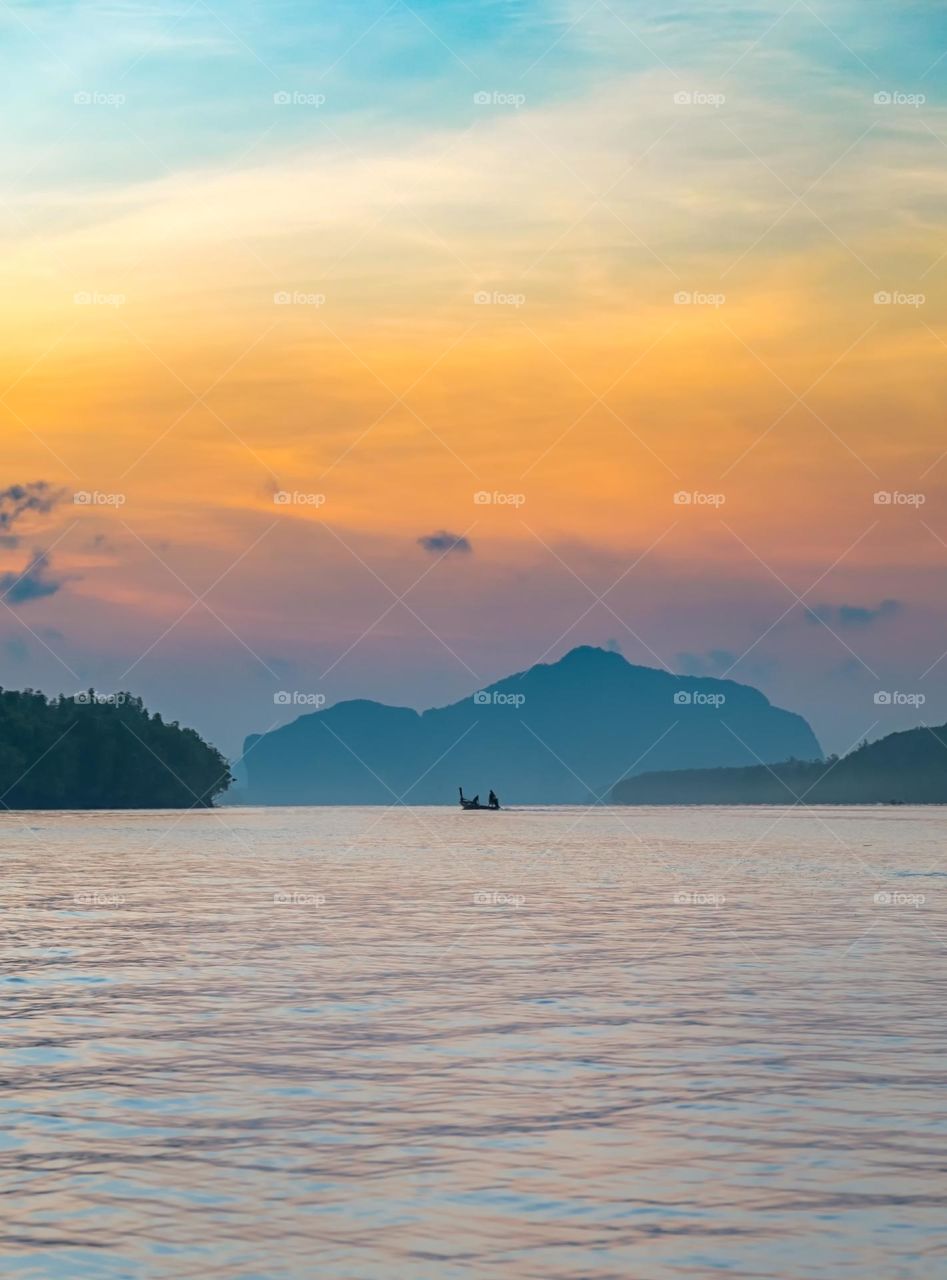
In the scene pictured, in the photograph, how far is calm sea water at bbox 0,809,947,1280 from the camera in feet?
49.3

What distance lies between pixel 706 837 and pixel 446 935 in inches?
4774

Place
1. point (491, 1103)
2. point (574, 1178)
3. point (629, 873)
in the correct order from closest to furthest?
point (574, 1178), point (491, 1103), point (629, 873)

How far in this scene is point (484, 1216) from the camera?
622 inches

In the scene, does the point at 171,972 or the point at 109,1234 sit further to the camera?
the point at 171,972

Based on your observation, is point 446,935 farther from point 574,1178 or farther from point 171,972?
point 574,1178

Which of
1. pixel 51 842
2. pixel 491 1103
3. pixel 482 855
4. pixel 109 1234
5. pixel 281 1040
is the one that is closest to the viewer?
pixel 109 1234

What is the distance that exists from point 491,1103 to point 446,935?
2445cm

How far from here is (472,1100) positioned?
69.7 ft

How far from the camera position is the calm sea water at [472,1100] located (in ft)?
49.3

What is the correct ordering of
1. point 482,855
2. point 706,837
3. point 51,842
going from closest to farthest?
point 482,855 < point 51,842 < point 706,837

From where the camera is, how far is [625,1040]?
26078 millimetres

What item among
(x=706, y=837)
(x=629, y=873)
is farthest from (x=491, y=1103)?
(x=706, y=837)

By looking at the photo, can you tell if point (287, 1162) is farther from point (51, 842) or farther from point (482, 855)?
point (51, 842)

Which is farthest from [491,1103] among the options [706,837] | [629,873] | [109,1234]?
[706,837]
